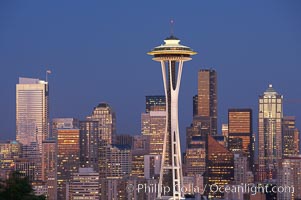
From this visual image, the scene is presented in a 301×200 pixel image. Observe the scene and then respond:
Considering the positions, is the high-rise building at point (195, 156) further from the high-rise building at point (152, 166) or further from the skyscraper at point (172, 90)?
the skyscraper at point (172, 90)

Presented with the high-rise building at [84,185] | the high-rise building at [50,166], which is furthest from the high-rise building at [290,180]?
the high-rise building at [50,166]

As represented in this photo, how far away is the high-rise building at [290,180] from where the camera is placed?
6366 cm

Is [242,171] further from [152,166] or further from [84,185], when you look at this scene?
[84,185]

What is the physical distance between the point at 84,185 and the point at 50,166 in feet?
27.3

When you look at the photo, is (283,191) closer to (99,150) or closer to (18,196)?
(99,150)

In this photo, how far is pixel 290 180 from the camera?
6694 centimetres

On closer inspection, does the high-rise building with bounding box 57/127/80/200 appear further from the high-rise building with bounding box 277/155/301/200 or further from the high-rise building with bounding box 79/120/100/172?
the high-rise building with bounding box 277/155/301/200

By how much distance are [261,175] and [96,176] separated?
1110cm

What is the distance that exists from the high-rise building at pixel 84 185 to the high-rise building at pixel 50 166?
1.19 metres

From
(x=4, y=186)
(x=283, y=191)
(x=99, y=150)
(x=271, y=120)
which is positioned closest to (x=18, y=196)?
(x=4, y=186)

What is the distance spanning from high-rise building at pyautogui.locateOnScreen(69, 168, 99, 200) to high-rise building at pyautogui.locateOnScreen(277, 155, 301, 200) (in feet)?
37.1

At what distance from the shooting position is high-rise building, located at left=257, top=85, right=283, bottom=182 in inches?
3162

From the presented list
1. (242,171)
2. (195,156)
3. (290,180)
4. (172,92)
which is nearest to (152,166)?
(242,171)

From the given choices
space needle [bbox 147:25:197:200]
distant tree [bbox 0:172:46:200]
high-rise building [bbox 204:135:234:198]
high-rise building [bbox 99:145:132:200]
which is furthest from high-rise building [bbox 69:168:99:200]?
distant tree [bbox 0:172:46:200]
